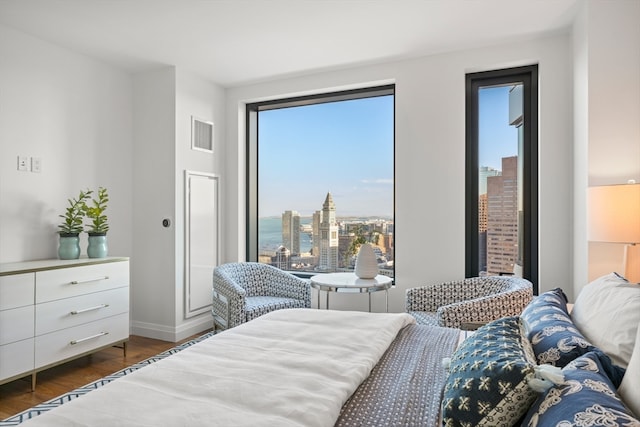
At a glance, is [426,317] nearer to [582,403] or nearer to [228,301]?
[228,301]

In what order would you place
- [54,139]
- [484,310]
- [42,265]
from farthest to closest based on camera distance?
[54,139] < [42,265] < [484,310]

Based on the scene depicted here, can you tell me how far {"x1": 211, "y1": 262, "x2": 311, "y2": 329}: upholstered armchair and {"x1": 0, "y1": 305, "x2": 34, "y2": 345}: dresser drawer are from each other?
1.29 metres

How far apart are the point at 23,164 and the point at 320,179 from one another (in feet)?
8.40

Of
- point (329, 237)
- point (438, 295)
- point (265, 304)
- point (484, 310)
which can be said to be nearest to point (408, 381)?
point (484, 310)

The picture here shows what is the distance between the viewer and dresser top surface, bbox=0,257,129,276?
264cm

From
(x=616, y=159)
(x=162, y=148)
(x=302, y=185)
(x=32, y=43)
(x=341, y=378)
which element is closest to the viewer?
(x=341, y=378)

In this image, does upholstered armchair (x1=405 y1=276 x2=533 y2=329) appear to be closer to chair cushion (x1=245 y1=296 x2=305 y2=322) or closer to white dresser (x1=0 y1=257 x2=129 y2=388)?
chair cushion (x1=245 y1=296 x2=305 y2=322)

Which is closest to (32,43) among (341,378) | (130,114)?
(130,114)

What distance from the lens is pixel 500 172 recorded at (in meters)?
3.48

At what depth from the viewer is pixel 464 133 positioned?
3438mm

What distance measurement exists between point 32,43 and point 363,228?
3.19m

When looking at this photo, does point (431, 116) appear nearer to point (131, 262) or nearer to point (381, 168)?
point (381, 168)

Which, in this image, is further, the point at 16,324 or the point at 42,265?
the point at 42,265

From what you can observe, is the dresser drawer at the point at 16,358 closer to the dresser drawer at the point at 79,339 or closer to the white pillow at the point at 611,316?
the dresser drawer at the point at 79,339
